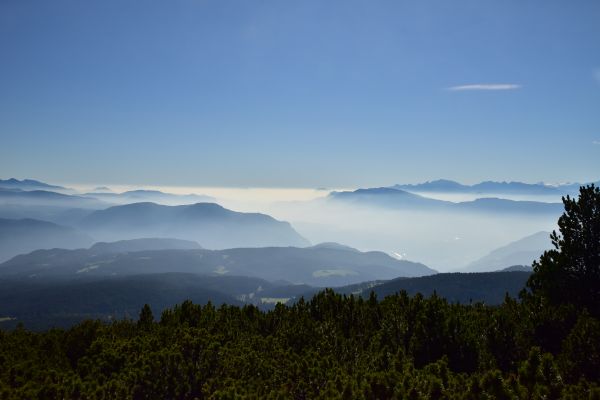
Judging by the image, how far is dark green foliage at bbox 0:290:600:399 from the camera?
11.6 meters

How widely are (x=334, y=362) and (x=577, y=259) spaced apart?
63.3ft

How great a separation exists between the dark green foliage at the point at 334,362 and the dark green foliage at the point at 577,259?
9.43ft

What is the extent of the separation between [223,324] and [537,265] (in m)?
22.3

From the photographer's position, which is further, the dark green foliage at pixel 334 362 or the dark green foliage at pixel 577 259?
the dark green foliage at pixel 577 259

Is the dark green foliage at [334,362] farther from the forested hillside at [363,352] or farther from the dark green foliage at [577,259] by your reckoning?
the dark green foliage at [577,259]

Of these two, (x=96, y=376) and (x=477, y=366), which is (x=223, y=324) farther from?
(x=477, y=366)

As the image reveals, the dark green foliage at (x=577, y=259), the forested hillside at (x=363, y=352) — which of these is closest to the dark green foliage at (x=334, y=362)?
the forested hillside at (x=363, y=352)

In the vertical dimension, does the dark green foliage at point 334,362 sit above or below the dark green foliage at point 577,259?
below

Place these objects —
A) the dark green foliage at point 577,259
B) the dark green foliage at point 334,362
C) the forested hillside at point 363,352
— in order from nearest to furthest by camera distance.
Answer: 1. the dark green foliage at point 334,362
2. the forested hillside at point 363,352
3. the dark green foliage at point 577,259

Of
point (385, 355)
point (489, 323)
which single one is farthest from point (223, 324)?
point (489, 323)

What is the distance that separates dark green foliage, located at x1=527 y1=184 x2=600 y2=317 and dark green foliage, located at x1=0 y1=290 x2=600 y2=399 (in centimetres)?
288

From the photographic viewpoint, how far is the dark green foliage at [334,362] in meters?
11.6

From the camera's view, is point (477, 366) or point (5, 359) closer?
point (5, 359)

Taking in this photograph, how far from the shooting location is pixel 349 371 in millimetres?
16547
